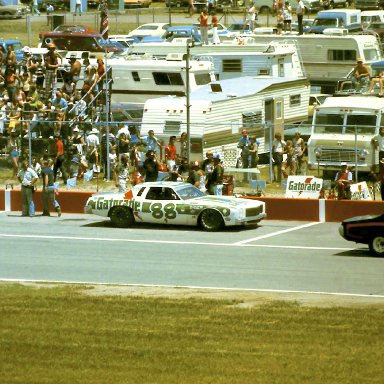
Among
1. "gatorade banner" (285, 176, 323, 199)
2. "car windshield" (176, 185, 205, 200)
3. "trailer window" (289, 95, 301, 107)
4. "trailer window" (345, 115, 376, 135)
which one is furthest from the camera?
"trailer window" (289, 95, 301, 107)

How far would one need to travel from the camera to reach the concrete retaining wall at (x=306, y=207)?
30578mm

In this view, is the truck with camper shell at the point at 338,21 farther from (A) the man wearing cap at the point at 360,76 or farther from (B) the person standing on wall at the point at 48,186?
(B) the person standing on wall at the point at 48,186

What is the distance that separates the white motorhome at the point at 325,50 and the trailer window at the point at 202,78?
4524 millimetres

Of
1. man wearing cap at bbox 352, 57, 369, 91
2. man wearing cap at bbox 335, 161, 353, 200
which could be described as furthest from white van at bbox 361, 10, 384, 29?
man wearing cap at bbox 335, 161, 353, 200

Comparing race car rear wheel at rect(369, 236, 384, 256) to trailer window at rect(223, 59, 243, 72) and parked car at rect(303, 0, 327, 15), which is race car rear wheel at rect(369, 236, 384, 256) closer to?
trailer window at rect(223, 59, 243, 72)

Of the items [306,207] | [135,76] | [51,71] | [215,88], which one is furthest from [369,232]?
[51,71]

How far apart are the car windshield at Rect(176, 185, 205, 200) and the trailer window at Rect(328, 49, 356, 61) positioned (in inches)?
740

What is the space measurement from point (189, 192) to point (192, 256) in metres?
3.91

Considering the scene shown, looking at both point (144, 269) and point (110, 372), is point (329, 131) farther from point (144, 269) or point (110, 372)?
point (110, 372)

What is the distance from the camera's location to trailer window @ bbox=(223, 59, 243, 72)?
146 ft

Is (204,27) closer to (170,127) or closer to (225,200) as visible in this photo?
(170,127)

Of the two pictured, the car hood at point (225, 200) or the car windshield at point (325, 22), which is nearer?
the car hood at point (225, 200)

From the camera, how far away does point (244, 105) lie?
38.2 metres

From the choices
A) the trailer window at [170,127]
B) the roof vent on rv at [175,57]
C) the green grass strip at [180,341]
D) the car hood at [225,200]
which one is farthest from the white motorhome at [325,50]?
the green grass strip at [180,341]
